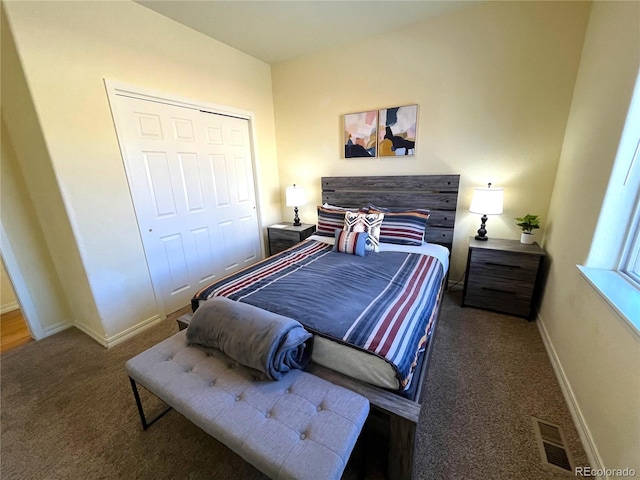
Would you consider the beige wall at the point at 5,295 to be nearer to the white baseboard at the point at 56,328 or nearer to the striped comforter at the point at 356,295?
the white baseboard at the point at 56,328

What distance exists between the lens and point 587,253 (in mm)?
1522

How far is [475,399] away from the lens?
1.53 meters

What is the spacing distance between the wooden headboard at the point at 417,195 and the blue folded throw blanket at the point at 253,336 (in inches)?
79.3

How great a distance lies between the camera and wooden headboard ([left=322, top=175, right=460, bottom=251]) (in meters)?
2.62

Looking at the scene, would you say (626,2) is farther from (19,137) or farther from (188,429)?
(19,137)

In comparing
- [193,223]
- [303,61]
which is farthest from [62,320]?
[303,61]

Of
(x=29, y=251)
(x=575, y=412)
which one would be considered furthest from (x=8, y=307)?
(x=575, y=412)

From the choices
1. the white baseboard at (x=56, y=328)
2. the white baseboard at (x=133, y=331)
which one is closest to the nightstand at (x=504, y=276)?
the white baseboard at (x=133, y=331)

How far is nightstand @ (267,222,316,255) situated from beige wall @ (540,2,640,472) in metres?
2.34

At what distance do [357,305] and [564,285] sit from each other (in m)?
1.48

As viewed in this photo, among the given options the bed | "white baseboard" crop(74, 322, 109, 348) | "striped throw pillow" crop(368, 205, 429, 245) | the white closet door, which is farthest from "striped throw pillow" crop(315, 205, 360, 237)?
"white baseboard" crop(74, 322, 109, 348)

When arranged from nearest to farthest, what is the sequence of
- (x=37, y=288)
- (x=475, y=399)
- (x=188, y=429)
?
(x=188, y=429), (x=475, y=399), (x=37, y=288)

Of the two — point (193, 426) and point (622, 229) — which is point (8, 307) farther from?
point (622, 229)

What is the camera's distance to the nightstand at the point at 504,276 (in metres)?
2.18
